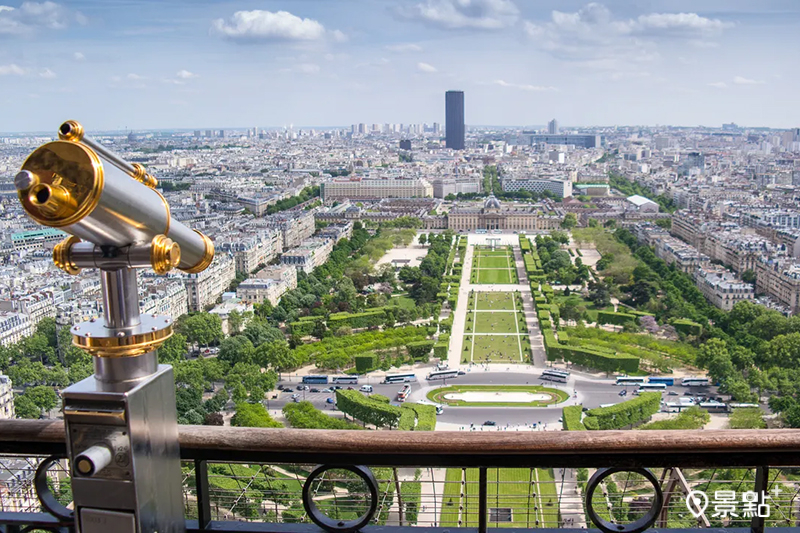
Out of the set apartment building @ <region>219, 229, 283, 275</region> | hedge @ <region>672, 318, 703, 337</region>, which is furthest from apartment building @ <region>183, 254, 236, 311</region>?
hedge @ <region>672, 318, 703, 337</region>

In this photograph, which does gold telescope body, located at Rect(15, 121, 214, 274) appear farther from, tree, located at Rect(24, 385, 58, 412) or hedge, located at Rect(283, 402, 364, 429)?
tree, located at Rect(24, 385, 58, 412)

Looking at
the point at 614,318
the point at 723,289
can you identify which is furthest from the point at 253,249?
the point at 723,289

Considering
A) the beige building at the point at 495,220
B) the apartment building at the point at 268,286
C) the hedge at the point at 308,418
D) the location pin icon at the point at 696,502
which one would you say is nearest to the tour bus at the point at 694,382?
the hedge at the point at 308,418

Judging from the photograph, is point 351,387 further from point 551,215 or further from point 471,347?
point 551,215

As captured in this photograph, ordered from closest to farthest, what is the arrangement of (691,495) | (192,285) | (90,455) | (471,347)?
(90,455)
(691,495)
(471,347)
(192,285)

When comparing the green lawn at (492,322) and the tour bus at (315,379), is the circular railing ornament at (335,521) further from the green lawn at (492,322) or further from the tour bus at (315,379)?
the green lawn at (492,322)

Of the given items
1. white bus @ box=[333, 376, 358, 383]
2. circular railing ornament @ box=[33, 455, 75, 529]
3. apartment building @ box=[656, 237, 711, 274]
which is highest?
circular railing ornament @ box=[33, 455, 75, 529]

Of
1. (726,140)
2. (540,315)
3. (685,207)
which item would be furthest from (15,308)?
(726,140)
